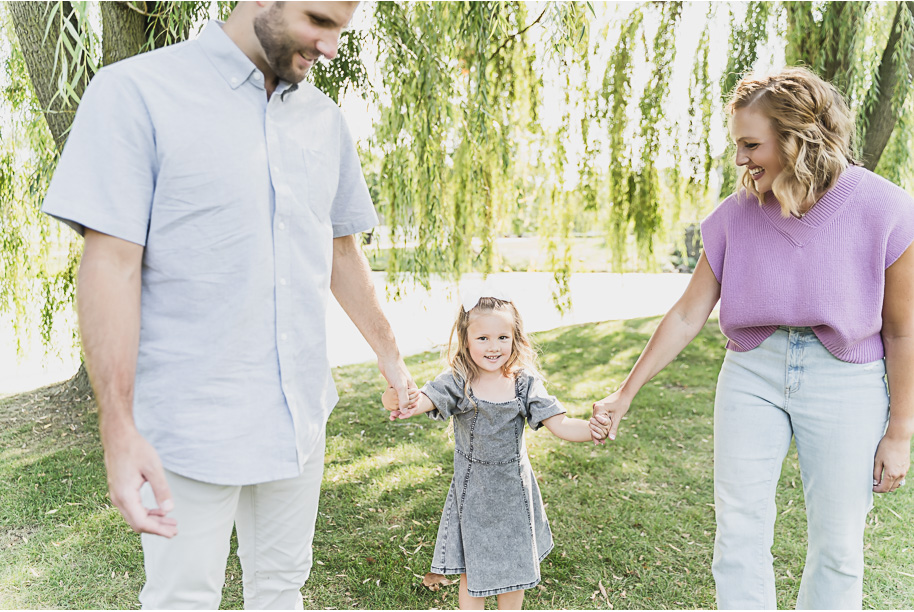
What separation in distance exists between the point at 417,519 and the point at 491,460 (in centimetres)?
135

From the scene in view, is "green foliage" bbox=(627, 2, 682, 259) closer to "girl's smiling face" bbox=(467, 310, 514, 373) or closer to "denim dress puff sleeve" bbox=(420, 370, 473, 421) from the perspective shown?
"girl's smiling face" bbox=(467, 310, 514, 373)

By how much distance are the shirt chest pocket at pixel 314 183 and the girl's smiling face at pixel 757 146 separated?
3.65ft

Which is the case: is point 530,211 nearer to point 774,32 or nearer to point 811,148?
point 774,32

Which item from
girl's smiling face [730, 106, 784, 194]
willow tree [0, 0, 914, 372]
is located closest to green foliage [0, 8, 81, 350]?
willow tree [0, 0, 914, 372]

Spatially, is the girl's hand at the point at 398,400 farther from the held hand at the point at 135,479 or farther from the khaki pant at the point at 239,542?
the held hand at the point at 135,479

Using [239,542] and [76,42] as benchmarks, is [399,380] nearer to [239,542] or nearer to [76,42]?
[239,542]

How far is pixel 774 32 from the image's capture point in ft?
14.1

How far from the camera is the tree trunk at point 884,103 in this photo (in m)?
4.16

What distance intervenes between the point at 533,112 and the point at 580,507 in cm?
218

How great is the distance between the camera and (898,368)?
1.86 m

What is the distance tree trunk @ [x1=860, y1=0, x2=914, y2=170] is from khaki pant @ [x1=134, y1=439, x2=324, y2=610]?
13.7 ft

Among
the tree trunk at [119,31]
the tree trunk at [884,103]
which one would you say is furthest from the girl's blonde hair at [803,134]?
the tree trunk at [119,31]

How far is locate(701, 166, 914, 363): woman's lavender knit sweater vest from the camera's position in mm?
1812

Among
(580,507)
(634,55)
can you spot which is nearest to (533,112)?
(634,55)
